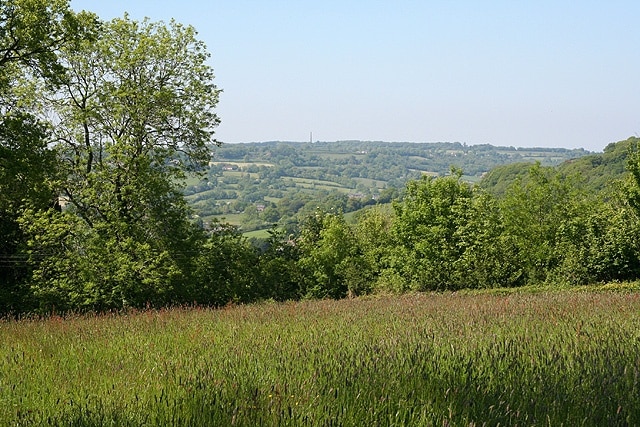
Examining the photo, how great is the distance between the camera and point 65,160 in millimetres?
26266

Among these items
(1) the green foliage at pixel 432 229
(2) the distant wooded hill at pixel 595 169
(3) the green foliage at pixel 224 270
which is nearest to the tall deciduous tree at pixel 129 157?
(3) the green foliage at pixel 224 270

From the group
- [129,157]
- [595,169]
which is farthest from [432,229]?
[595,169]

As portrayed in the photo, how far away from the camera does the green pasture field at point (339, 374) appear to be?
379cm

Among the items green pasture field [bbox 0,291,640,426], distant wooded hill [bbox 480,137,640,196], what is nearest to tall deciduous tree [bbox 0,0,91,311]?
green pasture field [bbox 0,291,640,426]

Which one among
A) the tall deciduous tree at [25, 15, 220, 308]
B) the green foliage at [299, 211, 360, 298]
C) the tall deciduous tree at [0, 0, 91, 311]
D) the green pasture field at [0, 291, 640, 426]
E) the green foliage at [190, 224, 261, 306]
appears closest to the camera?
the green pasture field at [0, 291, 640, 426]

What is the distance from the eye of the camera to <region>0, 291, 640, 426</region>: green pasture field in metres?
3.79

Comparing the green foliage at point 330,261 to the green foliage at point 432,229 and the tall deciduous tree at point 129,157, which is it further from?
the tall deciduous tree at point 129,157

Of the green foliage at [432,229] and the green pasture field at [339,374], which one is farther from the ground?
the green pasture field at [339,374]

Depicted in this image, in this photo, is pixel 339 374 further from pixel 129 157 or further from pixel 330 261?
pixel 330 261

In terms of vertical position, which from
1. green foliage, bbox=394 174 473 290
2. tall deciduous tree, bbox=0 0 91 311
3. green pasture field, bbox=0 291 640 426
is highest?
tall deciduous tree, bbox=0 0 91 311

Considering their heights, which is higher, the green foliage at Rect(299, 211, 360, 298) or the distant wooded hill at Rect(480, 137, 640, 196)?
the distant wooded hill at Rect(480, 137, 640, 196)

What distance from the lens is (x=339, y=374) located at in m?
4.65

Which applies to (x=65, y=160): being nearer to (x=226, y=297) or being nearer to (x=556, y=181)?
(x=226, y=297)

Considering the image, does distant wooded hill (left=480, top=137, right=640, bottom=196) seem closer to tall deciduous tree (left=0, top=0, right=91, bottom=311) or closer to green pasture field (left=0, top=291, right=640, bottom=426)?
tall deciduous tree (left=0, top=0, right=91, bottom=311)
